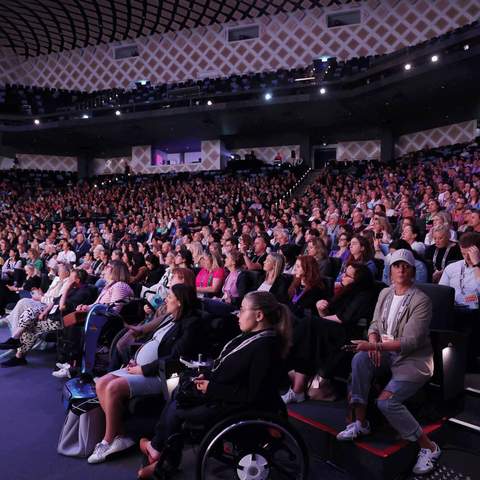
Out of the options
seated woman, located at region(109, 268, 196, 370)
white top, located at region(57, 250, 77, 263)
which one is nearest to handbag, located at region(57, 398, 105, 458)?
seated woman, located at region(109, 268, 196, 370)

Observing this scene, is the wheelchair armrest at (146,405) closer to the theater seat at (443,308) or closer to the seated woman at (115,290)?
the seated woman at (115,290)

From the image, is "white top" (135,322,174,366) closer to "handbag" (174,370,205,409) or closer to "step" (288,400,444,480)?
"handbag" (174,370,205,409)

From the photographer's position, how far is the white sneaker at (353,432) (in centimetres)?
252

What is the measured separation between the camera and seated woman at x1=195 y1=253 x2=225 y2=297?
17.3 feet

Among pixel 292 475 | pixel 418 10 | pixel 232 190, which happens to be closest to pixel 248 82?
pixel 232 190

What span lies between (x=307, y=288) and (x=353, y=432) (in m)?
1.42

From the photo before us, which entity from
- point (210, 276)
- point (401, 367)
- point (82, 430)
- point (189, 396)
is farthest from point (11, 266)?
point (401, 367)

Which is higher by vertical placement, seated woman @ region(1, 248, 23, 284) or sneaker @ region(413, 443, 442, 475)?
seated woman @ region(1, 248, 23, 284)

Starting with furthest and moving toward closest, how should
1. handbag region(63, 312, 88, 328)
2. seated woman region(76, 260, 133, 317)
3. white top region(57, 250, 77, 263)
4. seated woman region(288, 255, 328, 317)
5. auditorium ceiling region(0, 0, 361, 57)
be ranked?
auditorium ceiling region(0, 0, 361, 57) → white top region(57, 250, 77, 263) → seated woman region(76, 260, 133, 317) → handbag region(63, 312, 88, 328) → seated woman region(288, 255, 328, 317)

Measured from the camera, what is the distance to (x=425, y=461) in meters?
2.46

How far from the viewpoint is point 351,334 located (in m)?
3.22

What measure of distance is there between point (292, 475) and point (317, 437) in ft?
1.84

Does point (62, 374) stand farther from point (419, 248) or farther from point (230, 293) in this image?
point (419, 248)

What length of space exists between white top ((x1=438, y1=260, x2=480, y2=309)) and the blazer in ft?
3.11
